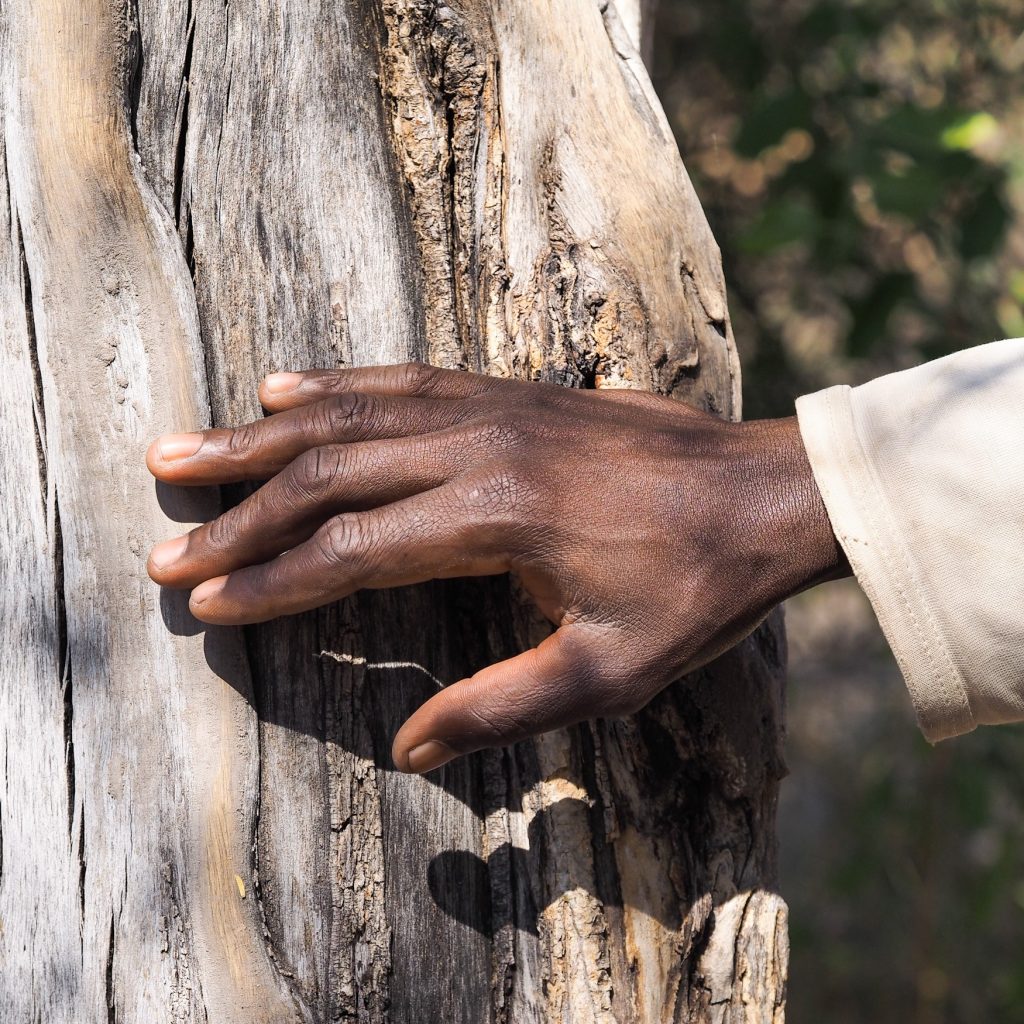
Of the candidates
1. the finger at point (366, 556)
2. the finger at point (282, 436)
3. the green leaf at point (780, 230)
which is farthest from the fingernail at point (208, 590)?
the green leaf at point (780, 230)

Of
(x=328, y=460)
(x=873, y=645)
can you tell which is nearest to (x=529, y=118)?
(x=328, y=460)

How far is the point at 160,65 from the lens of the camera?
1.26 metres

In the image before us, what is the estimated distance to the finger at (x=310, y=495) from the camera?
1109 mm

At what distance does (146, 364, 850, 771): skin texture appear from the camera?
1.12m

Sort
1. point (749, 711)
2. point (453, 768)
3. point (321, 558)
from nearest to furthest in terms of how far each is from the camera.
Answer: point (321, 558), point (453, 768), point (749, 711)

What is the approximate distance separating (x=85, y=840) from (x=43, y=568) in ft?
1.03

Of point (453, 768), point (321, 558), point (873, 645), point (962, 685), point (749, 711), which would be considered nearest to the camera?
point (321, 558)

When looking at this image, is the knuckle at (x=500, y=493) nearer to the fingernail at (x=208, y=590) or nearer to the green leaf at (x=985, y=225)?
the fingernail at (x=208, y=590)

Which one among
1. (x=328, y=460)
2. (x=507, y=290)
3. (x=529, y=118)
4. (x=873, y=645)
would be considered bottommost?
(x=873, y=645)

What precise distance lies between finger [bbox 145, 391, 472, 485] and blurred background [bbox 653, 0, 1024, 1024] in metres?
1.92

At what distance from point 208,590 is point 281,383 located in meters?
0.25

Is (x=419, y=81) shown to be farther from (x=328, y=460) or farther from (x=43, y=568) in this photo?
(x=43, y=568)

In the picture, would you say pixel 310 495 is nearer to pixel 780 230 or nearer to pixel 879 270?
pixel 780 230

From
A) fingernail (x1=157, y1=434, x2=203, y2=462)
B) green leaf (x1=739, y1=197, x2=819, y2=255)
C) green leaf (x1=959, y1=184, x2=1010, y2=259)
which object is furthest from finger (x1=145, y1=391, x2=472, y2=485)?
green leaf (x1=959, y1=184, x2=1010, y2=259)
